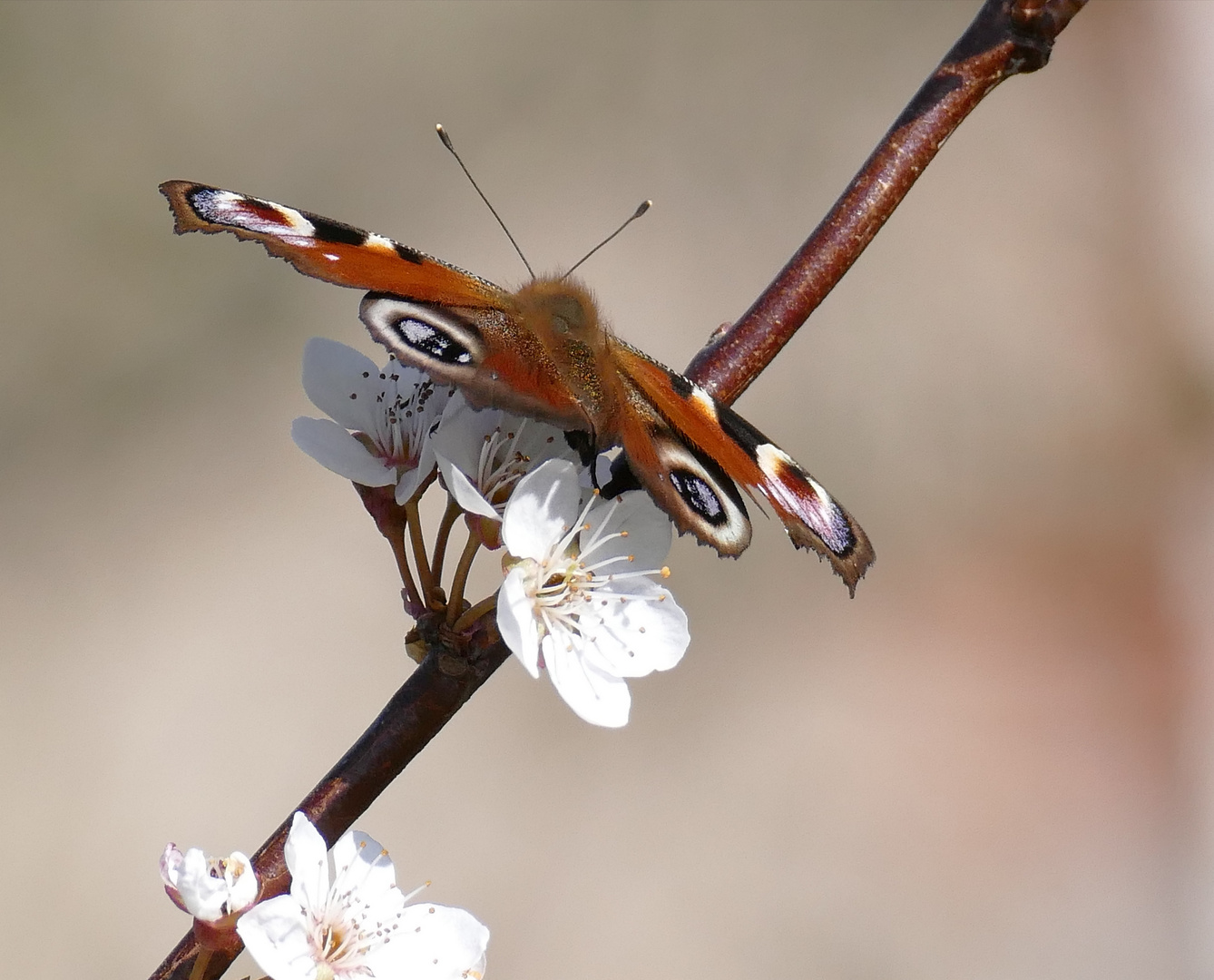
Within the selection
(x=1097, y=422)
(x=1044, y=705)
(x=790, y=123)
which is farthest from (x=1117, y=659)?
(x=790, y=123)

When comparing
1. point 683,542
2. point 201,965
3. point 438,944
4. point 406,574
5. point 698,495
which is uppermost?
point 683,542

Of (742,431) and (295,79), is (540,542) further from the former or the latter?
(295,79)

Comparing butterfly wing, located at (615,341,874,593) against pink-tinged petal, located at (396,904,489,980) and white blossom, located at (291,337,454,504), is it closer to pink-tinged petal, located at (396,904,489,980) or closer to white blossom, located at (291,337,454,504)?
white blossom, located at (291,337,454,504)

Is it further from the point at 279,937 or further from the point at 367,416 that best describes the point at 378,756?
the point at 367,416

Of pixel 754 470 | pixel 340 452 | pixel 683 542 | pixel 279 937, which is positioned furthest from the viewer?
pixel 683 542

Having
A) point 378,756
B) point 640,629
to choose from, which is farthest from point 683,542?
point 378,756

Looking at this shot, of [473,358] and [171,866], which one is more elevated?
[473,358]

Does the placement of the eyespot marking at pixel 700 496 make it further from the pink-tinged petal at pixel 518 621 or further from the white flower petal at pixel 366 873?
the white flower petal at pixel 366 873

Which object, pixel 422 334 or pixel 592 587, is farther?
pixel 592 587
